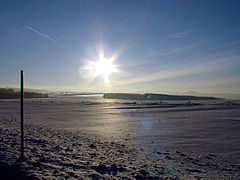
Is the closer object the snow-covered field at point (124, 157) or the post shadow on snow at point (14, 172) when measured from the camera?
the post shadow on snow at point (14, 172)

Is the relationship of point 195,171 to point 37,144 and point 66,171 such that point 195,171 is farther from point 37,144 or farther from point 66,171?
point 37,144

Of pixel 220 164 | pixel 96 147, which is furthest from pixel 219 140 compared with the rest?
pixel 96 147

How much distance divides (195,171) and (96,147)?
256 centimetres

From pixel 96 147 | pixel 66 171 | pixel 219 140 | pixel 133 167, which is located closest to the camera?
pixel 66 171

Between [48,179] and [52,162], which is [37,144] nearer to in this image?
[52,162]

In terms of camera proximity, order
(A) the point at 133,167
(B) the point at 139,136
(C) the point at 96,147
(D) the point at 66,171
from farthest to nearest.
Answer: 1. (B) the point at 139,136
2. (C) the point at 96,147
3. (A) the point at 133,167
4. (D) the point at 66,171

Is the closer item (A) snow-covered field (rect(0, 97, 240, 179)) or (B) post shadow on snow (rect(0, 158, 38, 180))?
(B) post shadow on snow (rect(0, 158, 38, 180))

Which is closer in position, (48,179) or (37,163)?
(48,179)

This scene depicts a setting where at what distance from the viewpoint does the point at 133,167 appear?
3.60m

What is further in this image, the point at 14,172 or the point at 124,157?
the point at 124,157

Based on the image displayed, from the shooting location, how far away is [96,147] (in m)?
4.97

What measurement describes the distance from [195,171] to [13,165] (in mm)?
3507

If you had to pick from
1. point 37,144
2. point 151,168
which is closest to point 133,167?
point 151,168

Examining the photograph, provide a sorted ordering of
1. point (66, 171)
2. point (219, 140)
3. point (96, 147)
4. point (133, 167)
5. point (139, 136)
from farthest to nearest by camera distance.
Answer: point (139, 136) < point (219, 140) < point (96, 147) < point (133, 167) < point (66, 171)
